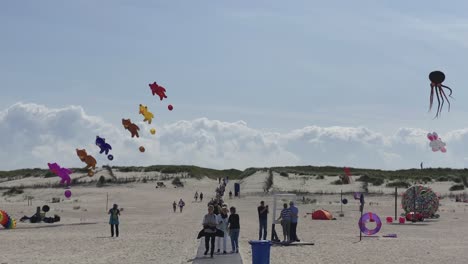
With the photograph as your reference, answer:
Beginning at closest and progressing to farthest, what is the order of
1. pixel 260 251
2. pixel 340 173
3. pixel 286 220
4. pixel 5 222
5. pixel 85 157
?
pixel 260 251
pixel 286 220
pixel 5 222
pixel 85 157
pixel 340 173

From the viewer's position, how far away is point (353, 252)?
19984mm

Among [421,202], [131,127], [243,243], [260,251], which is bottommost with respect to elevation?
[243,243]

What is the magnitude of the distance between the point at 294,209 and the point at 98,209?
31038 mm

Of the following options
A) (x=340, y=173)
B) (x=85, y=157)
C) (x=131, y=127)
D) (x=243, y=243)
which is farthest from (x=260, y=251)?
(x=340, y=173)

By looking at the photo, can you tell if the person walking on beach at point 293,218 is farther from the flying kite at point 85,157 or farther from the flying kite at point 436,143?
the flying kite at point 85,157

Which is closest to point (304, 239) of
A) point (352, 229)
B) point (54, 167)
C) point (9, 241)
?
point (352, 229)

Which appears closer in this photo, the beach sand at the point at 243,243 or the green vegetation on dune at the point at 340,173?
the beach sand at the point at 243,243

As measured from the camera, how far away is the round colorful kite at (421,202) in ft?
125

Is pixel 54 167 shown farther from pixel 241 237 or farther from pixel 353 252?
pixel 353 252

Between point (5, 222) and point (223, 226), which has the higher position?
point (223, 226)

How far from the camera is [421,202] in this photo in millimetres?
38000

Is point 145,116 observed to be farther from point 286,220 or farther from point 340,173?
point 340,173

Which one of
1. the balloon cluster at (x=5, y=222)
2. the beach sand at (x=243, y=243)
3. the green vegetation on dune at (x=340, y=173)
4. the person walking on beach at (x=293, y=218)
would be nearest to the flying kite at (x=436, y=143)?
the beach sand at (x=243, y=243)

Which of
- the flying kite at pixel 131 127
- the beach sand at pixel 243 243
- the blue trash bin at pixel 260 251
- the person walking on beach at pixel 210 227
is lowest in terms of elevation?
the beach sand at pixel 243 243
